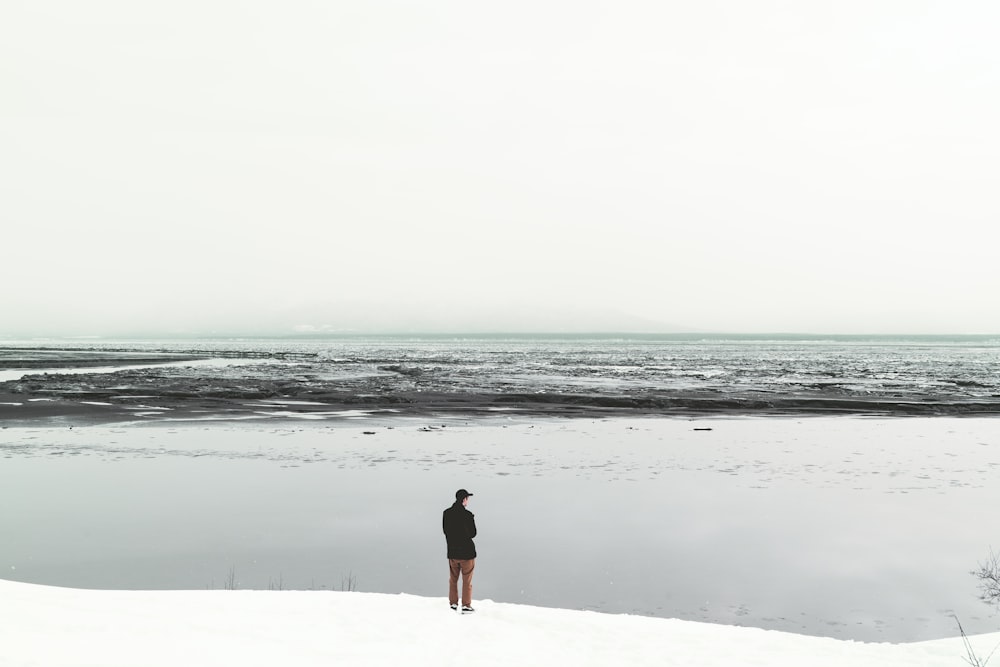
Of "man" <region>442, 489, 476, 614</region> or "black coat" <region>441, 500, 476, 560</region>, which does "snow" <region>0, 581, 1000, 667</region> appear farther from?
"black coat" <region>441, 500, 476, 560</region>

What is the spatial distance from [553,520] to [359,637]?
5927 mm

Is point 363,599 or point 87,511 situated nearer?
point 363,599

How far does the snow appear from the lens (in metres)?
7.30

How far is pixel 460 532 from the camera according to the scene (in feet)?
29.7

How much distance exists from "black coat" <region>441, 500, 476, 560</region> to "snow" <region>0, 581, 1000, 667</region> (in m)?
0.62

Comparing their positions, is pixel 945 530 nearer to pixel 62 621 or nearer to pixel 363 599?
pixel 363 599

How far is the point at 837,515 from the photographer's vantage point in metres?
13.8

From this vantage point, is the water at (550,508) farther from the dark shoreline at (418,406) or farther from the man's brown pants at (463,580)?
the man's brown pants at (463,580)

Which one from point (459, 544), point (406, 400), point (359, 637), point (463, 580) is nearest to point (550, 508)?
point (459, 544)

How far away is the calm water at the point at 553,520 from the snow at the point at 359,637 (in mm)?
955

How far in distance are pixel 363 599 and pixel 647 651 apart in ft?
10.9

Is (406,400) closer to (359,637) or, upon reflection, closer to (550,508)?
(550,508)

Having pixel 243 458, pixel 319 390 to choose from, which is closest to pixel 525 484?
pixel 243 458

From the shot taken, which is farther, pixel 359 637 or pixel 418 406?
pixel 418 406
